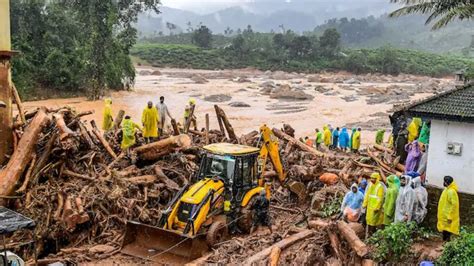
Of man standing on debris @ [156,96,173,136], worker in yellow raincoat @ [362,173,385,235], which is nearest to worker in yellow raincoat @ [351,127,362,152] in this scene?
man standing on debris @ [156,96,173,136]

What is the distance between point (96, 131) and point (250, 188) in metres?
5.34

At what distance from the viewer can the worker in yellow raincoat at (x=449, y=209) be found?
9.91 m

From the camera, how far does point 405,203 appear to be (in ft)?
34.3

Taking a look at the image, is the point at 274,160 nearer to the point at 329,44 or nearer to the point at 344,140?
the point at 344,140

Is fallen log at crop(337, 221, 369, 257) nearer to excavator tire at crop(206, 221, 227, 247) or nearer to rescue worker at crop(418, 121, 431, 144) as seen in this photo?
excavator tire at crop(206, 221, 227, 247)

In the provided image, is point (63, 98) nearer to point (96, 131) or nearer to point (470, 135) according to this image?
point (96, 131)

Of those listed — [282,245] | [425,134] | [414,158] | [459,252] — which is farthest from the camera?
[425,134]

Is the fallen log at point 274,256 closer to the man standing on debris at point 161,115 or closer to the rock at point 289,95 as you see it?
the man standing on debris at point 161,115

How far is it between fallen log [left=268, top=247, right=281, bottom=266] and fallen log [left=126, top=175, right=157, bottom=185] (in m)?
5.13

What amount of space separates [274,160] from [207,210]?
12.7 ft

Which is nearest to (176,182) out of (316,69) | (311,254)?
(311,254)

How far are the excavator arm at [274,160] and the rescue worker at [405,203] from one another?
4238 mm

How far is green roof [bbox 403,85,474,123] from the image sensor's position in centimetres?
1125

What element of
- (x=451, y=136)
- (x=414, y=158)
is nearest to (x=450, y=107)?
(x=451, y=136)
